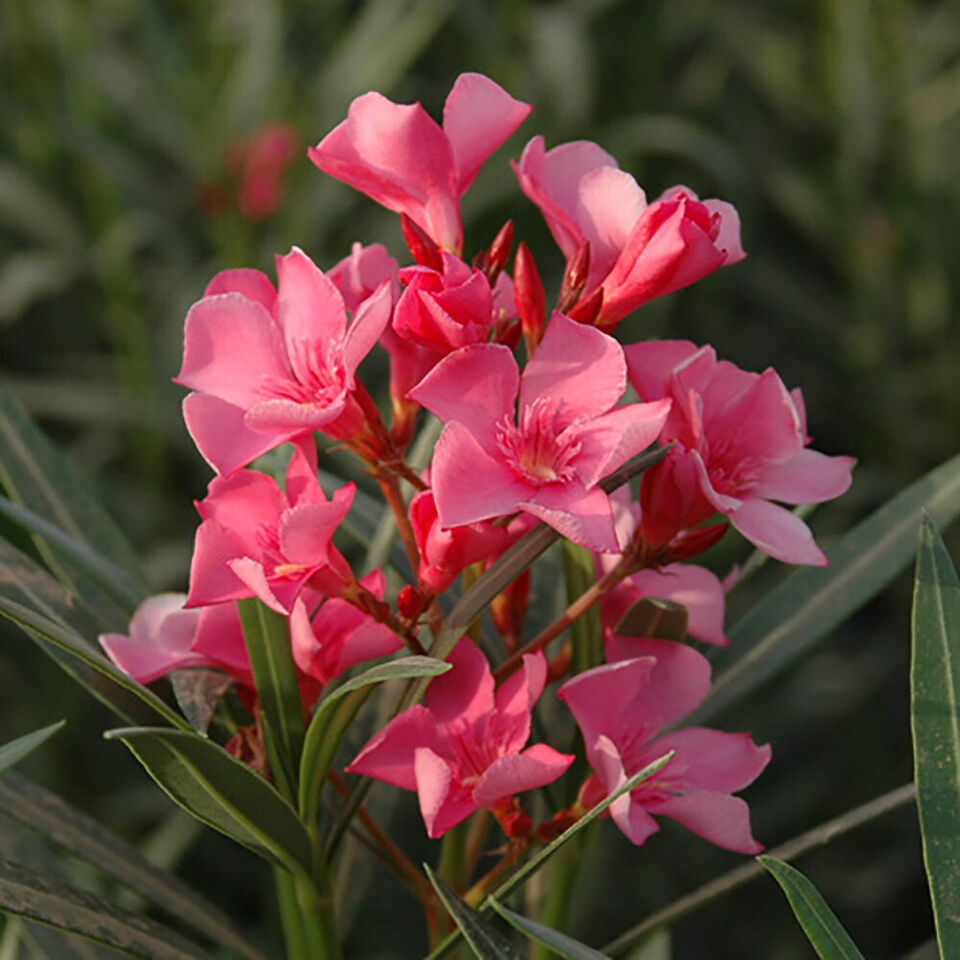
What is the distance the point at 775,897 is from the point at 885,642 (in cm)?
53

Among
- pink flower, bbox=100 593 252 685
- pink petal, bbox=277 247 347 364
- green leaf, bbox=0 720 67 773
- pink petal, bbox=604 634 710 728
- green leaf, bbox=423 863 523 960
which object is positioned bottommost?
green leaf, bbox=423 863 523 960

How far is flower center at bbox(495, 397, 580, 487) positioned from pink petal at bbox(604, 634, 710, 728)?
0.14 metres

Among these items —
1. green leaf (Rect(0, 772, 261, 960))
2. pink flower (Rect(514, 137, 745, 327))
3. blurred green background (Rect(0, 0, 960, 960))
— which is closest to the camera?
pink flower (Rect(514, 137, 745, 327))

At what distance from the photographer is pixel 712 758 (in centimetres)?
72

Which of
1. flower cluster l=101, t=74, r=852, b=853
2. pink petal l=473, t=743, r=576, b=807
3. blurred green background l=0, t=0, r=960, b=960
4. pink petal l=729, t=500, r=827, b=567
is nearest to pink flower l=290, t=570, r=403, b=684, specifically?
flower cluster l=101, t=74, r=852, b=853

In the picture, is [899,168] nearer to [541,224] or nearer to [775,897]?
[541,224]

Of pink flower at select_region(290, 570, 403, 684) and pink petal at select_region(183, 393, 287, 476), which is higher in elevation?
pink petal at select_region(183, 393, 287, 476)

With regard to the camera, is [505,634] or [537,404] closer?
[537,404]

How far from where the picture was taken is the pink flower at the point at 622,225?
0.65 metres

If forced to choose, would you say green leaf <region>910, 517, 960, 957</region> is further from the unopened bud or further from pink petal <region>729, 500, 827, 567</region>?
the unopened bud

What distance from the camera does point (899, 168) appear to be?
254 centimetres

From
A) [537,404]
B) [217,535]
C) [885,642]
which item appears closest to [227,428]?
[217,535]

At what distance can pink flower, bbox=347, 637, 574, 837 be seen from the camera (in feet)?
2.09

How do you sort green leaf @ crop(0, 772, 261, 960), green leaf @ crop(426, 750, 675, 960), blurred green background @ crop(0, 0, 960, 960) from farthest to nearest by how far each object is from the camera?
blurred green background @ crop(0, 0, 960, 960) → green leaf @ crop(0, 772, 261, 960) → green leaf @ crop(426, 750, 675, 960)
